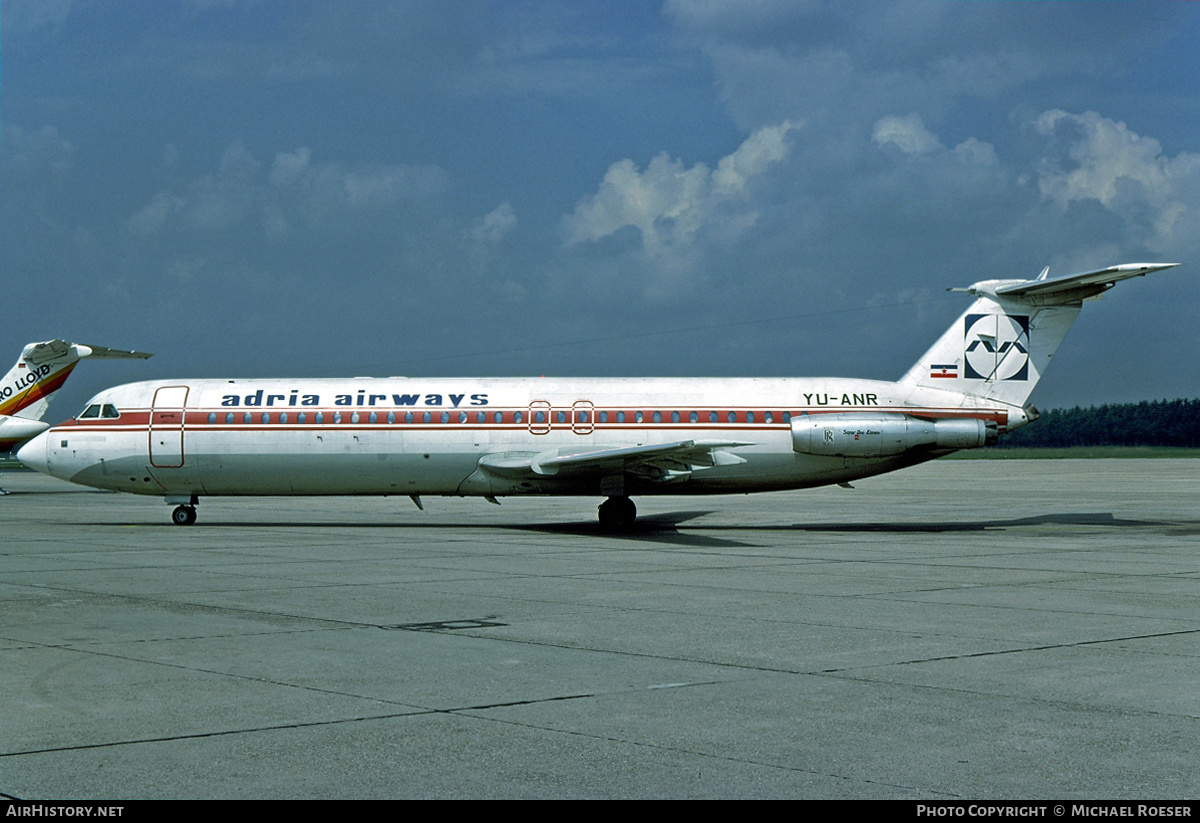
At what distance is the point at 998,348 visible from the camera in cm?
2838

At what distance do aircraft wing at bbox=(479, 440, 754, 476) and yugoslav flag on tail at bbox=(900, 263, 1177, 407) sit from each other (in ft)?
17.3

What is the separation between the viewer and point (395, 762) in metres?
7.10

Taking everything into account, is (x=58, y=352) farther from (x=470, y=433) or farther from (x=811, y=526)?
(x=811, y=526)

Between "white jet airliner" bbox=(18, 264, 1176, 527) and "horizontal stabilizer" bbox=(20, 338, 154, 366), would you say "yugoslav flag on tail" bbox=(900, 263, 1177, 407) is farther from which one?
"horizontal stabilizer" bbox=(20, 338, 154, 366)

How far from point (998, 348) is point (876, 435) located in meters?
3.99

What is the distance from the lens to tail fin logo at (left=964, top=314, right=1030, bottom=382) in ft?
93.0

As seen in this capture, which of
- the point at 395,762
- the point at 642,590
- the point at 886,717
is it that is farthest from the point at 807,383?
the point at 395,762

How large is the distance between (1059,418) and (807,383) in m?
167

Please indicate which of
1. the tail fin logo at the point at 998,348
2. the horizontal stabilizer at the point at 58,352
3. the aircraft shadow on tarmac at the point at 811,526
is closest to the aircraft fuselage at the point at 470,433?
the tail fin logo at the point at 998,348

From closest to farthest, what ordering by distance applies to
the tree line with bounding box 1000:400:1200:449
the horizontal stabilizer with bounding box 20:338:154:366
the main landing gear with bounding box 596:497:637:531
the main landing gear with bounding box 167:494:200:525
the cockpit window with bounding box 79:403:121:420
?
the main landing gear with bounding box 596:497:637:531
the cockpit window with bounding box 79:403:121:420
the main landing gear with bounding box 167:494:200:525
the horizontal stabilizer with bounding box 20:338:154:366
the tree line with bounding box 1000:400:1200:449

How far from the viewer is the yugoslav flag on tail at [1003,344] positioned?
28359mm

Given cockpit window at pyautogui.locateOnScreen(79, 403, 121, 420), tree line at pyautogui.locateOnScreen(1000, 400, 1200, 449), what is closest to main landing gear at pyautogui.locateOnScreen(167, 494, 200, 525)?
cockpit window at pyautogui.locateOnScreen(79, 403, 121, 420)

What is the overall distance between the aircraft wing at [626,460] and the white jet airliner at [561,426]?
0.29 ft

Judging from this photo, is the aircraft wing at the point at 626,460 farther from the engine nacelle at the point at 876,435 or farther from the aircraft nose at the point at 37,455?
the aircraft nose at the point at 37,455
